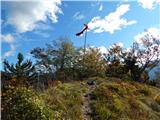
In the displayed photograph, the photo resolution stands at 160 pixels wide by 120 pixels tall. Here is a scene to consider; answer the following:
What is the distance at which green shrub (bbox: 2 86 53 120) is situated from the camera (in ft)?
34.9

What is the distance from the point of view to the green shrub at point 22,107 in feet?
34.9

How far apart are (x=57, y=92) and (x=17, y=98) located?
524 centimetres

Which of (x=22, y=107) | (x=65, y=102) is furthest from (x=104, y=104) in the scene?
(x=22, y=107)

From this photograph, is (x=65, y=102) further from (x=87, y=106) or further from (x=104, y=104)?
Answer: (x=104, y=104)

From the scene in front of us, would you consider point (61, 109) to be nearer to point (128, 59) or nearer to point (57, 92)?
point (57, 92)

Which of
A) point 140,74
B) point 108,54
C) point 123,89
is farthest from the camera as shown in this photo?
point 108,54

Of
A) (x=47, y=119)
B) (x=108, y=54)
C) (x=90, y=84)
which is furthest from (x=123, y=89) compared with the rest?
(x=108, y=54)

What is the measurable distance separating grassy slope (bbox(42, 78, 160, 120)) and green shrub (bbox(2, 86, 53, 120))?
2.92ft

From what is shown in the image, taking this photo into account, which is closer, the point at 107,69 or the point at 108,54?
the point at 107,69

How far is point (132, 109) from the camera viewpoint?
1702 centimetres

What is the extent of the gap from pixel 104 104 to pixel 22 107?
6.36 metres

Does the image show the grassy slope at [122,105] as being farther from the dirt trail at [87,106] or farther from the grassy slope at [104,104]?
the dirt trail at [87,106]

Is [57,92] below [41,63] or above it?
below

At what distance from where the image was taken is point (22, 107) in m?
10.8
